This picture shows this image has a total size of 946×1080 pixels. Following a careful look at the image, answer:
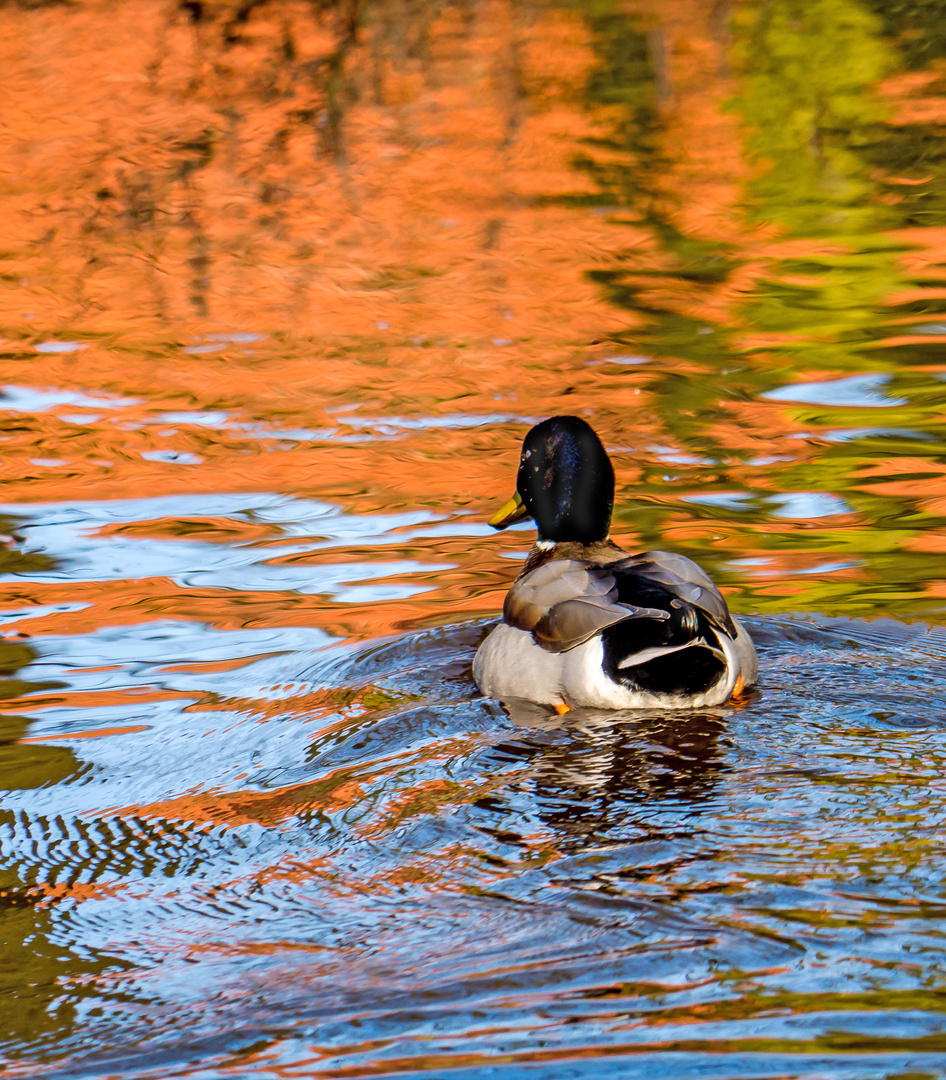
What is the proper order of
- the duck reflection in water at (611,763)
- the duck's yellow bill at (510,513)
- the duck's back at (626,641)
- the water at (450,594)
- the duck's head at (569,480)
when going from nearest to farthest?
the water at (450,594)
the duck reflection in water at (611,763)
the duck's back at (626,641)
the duck's head at (569,480)
the duck's yellow bill at (510,513)

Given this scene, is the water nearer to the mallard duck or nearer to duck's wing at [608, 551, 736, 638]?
the mallard duck

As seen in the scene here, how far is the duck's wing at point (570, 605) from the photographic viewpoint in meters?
5.07

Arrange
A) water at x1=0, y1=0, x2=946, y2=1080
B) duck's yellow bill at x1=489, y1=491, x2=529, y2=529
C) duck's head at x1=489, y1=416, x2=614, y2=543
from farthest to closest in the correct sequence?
duck's yellow bill at x1=489, y1=491, x2=529, y2=529
duck's head at x1=489, y1=416, x2=614, y2=543
water at x1=0, y1=0, x2=946, y2=1080

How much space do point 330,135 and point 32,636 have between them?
1321cm

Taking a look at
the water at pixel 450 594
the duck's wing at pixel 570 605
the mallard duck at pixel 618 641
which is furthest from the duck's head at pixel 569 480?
the duck's wing at pixel 570 605

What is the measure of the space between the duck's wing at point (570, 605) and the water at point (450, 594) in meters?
0.32

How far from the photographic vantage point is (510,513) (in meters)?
6.75

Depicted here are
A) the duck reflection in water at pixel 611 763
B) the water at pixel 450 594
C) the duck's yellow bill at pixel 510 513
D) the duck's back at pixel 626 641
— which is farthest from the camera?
the duck's yellow bill at pixel 510 513

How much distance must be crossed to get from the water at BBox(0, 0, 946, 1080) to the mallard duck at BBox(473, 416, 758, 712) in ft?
0.40

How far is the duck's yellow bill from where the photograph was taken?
673 centimetres

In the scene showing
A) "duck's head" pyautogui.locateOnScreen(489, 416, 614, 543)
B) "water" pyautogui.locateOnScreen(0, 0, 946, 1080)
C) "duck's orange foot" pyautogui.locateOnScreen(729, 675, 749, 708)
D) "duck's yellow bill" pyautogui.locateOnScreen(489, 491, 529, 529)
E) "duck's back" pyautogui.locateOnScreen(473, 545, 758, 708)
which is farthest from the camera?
"duck's yellow bill" pyautogui.locateOnScreen(489, 491, 529, 529)

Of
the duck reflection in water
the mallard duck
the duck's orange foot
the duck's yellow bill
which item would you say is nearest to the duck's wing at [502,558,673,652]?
the mallard duck

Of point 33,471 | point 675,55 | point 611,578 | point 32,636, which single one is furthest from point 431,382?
point 675,55

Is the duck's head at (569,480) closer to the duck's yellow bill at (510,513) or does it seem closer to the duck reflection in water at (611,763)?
the duck's yellow bill at (510,513)
